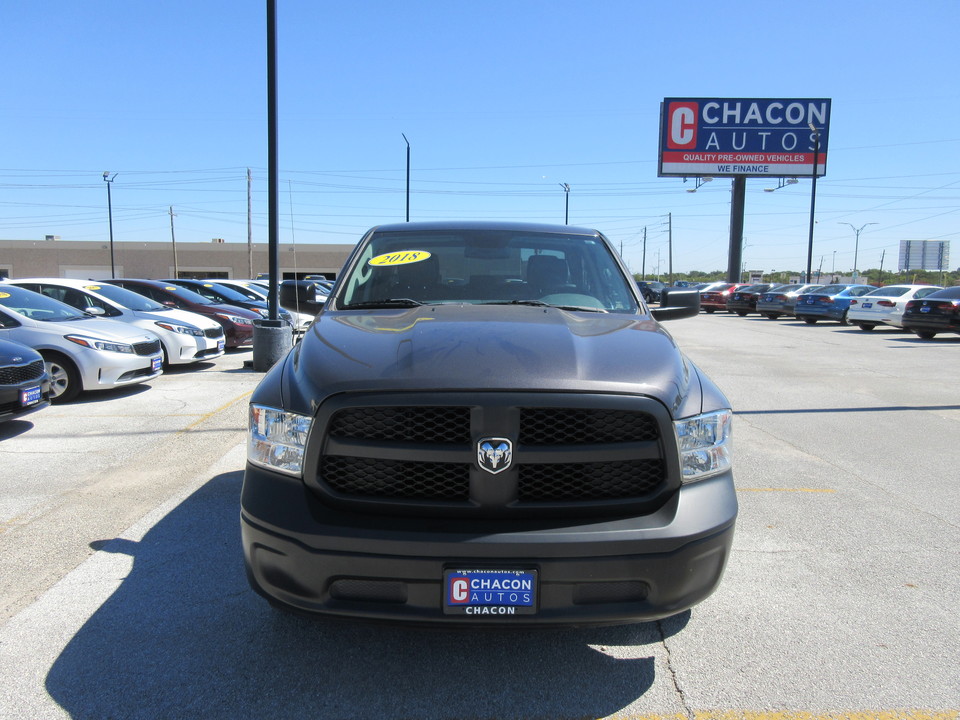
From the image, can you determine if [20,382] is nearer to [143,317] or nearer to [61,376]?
[61,376]

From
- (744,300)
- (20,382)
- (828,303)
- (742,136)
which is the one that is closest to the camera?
(20,382)

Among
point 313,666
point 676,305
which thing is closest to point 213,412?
point 676,305

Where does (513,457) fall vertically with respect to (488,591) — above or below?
above

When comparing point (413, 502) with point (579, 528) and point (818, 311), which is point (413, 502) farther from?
point (818, 311)

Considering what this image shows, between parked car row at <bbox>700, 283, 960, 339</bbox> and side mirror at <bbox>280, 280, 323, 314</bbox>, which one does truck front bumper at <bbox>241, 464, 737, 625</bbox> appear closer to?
side mirror at <bbox>280, 280, 323, 314</bbox>

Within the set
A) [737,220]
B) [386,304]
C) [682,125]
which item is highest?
[682,125]

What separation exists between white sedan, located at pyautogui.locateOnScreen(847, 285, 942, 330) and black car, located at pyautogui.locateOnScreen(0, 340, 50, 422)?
69.1 ft

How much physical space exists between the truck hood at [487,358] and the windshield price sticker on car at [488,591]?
60 centimetres

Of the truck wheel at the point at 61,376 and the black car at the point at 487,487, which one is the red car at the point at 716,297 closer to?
the truck wheel at the point at 61,376

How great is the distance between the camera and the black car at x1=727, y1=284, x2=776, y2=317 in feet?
104

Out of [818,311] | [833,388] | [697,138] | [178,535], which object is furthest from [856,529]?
[697,138]

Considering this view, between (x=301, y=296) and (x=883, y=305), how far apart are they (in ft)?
70.5

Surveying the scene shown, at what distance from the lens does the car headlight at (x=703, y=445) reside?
102 inches

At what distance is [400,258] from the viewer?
4.26m
